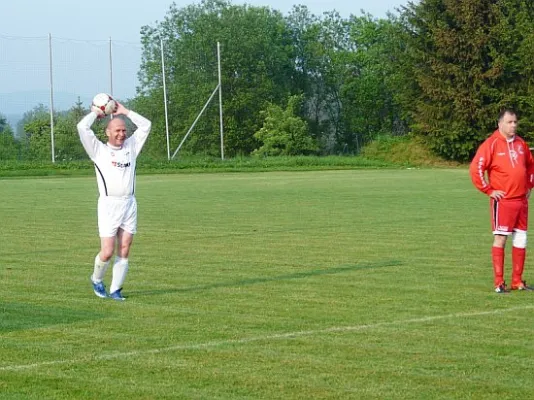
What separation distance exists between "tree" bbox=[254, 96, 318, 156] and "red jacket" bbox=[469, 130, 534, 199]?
204 ft

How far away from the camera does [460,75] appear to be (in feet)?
215

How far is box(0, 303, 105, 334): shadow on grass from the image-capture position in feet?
33.0

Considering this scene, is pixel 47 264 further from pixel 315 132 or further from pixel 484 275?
pixel 315 132

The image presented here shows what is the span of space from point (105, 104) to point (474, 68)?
55192mm

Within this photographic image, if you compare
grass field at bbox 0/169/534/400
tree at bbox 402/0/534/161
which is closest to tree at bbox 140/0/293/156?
tree at bbox 402/0/534/161

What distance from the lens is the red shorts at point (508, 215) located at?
12.6 meters

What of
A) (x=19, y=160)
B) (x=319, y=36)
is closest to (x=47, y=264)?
(x=19, y=160)

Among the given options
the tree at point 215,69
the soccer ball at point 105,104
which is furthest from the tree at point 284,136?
the soccer ball at point 105,104

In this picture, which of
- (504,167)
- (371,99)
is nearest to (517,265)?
(504,167)

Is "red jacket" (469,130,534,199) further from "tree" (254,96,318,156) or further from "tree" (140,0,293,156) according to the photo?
"tree" (254,96,318,156)

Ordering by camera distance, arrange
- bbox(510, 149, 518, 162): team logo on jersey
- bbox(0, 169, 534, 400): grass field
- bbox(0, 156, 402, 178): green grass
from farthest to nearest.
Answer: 1. bbox(0, 156, 402, 178): green grass
2. bbox(510, 149, 518, 162): team logo on jersey
3. bbox(0, 169, 534, 400): grass field

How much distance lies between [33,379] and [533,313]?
5.03 m

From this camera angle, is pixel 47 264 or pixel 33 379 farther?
pixel 47 264

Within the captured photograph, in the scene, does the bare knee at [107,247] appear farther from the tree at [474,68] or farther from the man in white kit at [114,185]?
the tree at [474,68]
